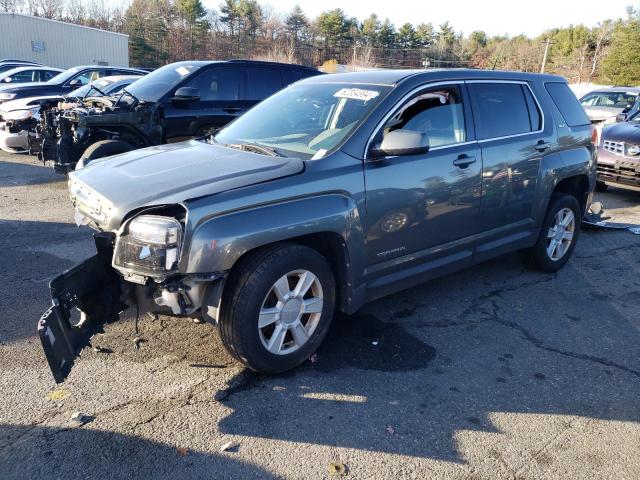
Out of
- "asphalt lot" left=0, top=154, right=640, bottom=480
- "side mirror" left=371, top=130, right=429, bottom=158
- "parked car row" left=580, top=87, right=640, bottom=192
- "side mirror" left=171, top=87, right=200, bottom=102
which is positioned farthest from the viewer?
"parked car row" left=580, top=87, right=640, bottom=192

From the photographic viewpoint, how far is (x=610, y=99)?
15.8 meters

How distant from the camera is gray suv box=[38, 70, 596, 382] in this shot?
114 inches

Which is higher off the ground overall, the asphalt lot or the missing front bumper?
the missing front bumper

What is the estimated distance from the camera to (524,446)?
111 inches

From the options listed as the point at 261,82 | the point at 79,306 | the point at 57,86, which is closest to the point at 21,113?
the point at 57,86

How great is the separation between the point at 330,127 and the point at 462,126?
1.15 m

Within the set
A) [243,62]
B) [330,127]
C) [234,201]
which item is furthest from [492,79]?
[243,62]

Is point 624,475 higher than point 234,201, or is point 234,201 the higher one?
point 234,201

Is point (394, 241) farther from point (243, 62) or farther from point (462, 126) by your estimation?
point (243, 62)

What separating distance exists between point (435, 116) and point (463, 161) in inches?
16.2

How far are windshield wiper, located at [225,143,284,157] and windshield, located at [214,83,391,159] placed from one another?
0.04 metres

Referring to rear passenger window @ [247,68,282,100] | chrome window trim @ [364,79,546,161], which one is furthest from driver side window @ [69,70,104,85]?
chrome window trim @ [364,79,546,161]

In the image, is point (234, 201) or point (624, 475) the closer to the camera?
point (624, 475)

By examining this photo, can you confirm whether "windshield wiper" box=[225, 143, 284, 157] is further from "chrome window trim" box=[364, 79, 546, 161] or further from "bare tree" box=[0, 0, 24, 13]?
"bare tree" box=[0, 0, 24, 13]
